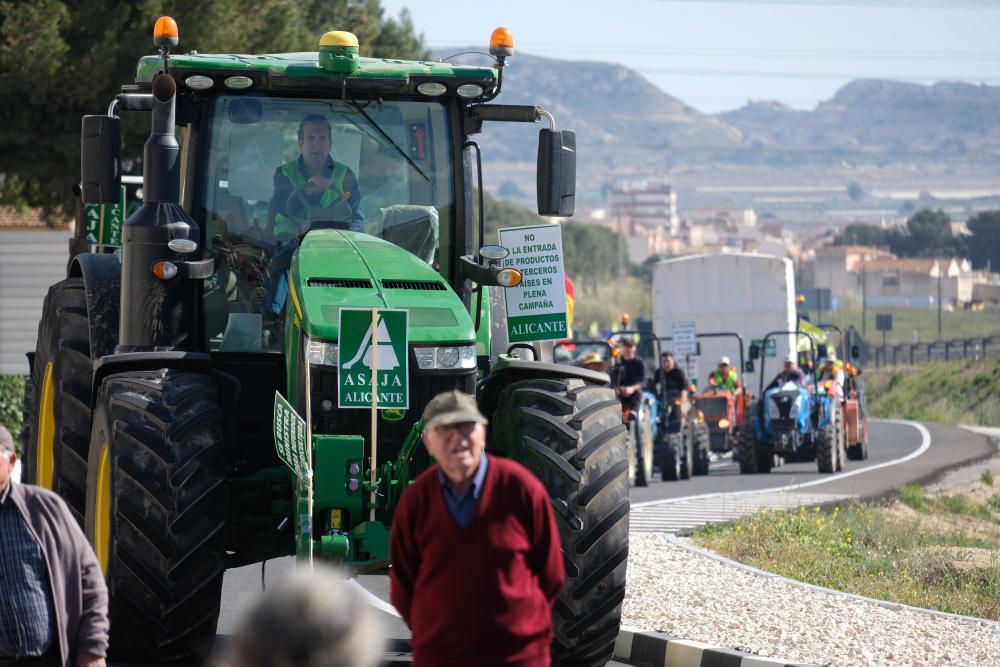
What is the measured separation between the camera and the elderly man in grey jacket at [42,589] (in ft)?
21.6

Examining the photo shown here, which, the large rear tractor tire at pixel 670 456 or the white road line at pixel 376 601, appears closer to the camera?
the white road line at pixel 376 601

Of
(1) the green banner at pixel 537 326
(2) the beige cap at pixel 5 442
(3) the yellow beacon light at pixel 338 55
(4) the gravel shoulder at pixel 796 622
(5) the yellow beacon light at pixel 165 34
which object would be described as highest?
(5) the yellow beacon light at pixel 165 34

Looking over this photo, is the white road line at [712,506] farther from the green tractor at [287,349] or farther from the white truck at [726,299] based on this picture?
the white truck at [726,299]

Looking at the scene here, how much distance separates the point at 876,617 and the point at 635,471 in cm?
1531

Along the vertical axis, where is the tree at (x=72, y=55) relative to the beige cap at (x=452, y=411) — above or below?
above

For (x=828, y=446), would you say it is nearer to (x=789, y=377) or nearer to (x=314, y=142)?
(x=789, y=377)

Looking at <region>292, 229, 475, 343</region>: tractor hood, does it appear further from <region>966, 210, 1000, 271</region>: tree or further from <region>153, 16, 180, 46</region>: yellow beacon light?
<region>966, 210, 1000, 271</region>: tree

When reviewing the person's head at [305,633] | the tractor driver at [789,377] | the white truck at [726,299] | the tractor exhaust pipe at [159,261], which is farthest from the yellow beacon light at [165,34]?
the white truck at [726,299]

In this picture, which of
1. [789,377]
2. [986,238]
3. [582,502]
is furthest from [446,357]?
[986,238]

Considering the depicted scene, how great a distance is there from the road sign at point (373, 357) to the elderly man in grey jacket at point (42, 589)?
114 inches

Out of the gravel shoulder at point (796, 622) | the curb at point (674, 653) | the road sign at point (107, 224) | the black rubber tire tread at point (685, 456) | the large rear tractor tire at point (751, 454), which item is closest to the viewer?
the curb at point (674, 653)

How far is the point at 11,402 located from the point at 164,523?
18.5 m

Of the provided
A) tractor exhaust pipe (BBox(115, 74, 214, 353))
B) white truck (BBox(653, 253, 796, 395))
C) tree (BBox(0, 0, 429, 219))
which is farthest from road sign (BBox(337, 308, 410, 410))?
white truck (BBox(653, 253, 796, 395))

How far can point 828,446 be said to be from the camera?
108 feet
